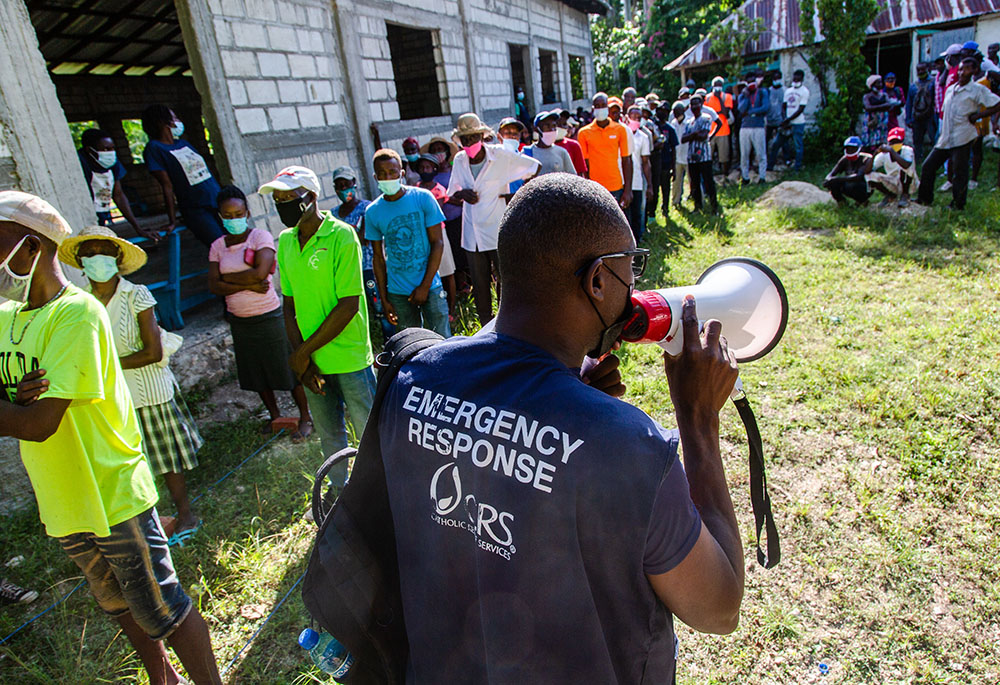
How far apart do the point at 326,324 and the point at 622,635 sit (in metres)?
2.40

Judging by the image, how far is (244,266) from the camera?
4.23m

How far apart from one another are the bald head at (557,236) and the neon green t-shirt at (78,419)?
1537mm

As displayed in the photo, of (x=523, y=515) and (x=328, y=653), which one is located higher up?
(x=523, y=515)

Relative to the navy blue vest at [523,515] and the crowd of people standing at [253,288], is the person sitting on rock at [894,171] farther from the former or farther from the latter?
the navy blue vest at [523,515]

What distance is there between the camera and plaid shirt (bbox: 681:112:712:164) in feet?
27.9

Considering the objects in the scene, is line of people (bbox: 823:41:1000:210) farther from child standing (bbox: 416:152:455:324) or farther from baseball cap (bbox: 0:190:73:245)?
baseball cap (bbox: 0:190:73:245)

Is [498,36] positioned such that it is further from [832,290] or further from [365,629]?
[365,629]

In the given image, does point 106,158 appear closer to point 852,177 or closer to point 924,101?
point 852,177

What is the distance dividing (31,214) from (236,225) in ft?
7.44

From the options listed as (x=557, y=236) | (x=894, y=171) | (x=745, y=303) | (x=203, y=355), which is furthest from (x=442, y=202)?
(x=894, y=171)

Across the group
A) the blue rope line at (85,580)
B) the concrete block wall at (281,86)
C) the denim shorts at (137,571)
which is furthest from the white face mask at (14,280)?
the concrete block wall at (281,86)

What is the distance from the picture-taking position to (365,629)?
→ 1.32 meters

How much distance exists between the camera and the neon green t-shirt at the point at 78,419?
194cm

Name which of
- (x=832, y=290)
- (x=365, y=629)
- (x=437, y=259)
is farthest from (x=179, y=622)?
(x=832, y=290)
